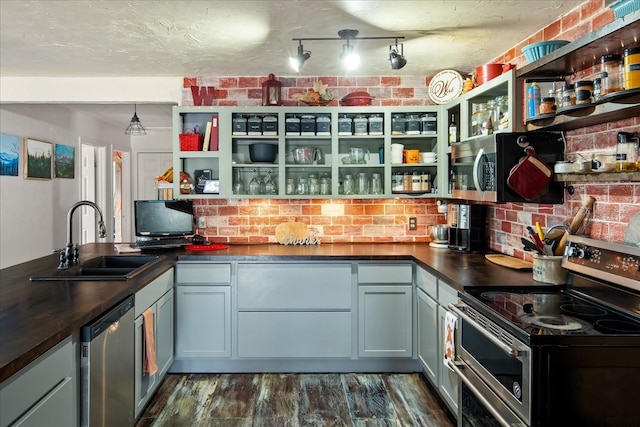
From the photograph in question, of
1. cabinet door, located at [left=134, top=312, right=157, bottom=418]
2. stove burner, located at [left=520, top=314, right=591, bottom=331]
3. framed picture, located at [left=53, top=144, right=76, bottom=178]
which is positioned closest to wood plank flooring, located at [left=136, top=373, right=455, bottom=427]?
cabinet door, located at [left=134, top=312, right=157, bottom=418]

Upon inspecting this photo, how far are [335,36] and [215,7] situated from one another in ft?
2.59

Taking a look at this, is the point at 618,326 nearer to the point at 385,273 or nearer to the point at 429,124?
the point at 385,273

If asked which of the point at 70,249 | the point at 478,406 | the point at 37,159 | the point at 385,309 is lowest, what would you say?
the point at 478,406

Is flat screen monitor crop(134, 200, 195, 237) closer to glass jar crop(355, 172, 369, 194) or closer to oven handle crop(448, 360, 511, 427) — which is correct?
glass jar crop(355, 172, 369, 194)

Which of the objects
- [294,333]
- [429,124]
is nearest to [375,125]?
[429,124]

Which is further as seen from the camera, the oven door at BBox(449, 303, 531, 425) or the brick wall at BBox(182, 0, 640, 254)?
the brick wall at BBox(182, 0, 640, 254)

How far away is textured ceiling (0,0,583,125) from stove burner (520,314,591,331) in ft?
5.24

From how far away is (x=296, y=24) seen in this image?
2697 millimetres

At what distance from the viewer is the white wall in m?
4.34

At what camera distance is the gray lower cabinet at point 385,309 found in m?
3.34

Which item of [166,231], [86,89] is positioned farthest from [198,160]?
[86,89]

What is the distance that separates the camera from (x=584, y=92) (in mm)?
1986

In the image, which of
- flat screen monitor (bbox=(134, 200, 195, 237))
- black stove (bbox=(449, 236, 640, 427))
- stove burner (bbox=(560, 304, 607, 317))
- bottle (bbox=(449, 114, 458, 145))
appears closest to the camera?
black stove (bbox=(449, 236, 640, 427))

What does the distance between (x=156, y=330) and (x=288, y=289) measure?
94 centimetres
